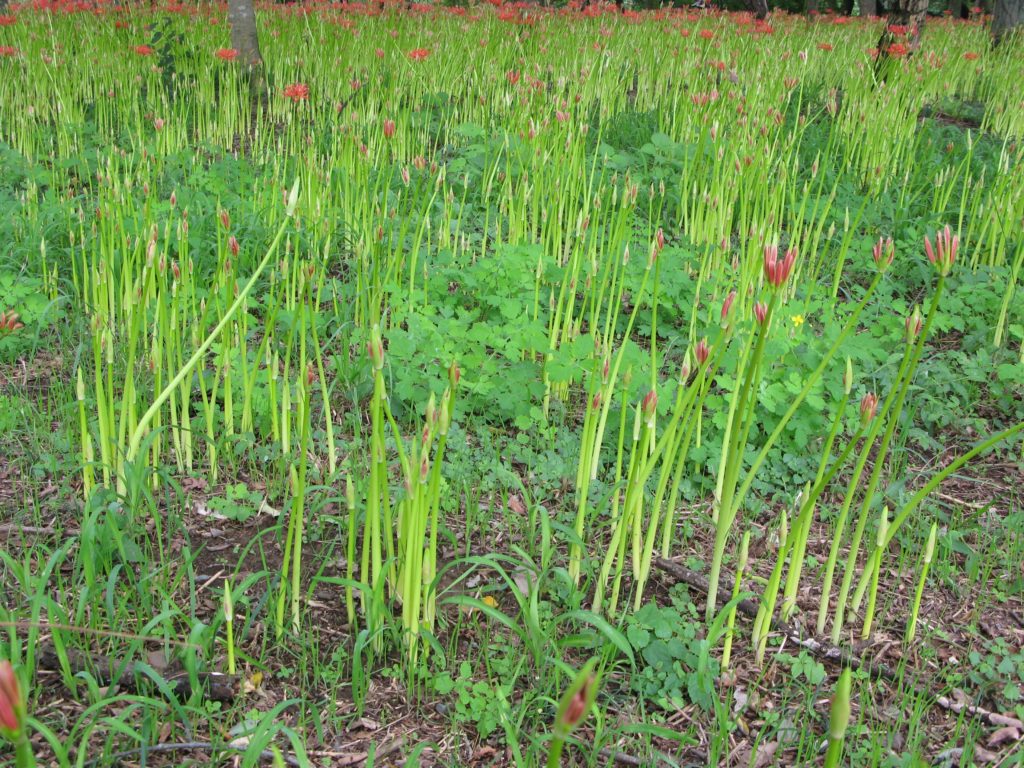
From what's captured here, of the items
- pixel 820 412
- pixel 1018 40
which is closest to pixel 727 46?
pixel 1018 40

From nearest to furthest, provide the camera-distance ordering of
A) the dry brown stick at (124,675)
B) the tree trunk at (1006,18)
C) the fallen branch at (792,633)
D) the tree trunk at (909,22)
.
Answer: the dry brown stick at (124,675), the fallen branch at (792,633), the tree trunk at (909,22), the tree trunk at (1006,18)

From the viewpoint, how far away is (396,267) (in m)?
3.20

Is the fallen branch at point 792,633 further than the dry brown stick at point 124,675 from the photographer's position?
Yes

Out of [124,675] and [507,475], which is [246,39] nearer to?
[507,475]

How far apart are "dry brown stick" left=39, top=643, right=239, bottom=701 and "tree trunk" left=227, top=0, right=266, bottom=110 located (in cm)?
544

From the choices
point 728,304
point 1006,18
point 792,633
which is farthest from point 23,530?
point 1006,18

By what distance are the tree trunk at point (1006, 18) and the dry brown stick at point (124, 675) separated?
1207 cm

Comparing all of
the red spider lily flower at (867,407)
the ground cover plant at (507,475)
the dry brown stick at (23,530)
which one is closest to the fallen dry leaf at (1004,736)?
the ground cover plant at (507,475)

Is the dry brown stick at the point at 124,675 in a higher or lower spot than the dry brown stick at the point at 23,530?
lower

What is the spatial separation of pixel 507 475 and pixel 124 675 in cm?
109

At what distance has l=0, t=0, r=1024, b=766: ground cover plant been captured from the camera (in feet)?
5.54

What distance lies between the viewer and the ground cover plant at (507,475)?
1.69 m

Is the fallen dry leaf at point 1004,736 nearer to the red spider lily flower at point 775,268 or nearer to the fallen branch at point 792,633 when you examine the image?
the fallen branch at point 792,633

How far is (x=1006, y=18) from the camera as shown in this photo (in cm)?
1096
